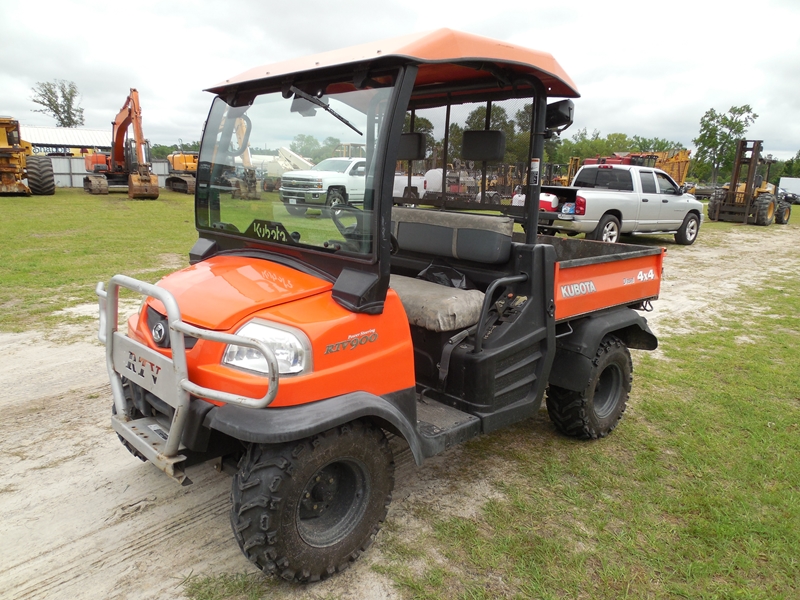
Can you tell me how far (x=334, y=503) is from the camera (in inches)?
106

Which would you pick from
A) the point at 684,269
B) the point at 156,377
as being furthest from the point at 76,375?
the point at 684,269

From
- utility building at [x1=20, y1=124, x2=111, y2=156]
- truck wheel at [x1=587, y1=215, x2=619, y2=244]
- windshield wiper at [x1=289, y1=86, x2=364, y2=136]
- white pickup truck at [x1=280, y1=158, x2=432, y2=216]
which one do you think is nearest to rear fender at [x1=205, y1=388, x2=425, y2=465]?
white pickup truck at [x1=280, y1=158, x2=432, y2=216]

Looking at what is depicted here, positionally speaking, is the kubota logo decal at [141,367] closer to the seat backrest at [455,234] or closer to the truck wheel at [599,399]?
the seat backrest at [455,234]

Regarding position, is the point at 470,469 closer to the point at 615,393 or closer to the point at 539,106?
the point at 615,393

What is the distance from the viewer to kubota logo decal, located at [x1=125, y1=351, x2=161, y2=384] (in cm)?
252

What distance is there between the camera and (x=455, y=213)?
3.71 metres

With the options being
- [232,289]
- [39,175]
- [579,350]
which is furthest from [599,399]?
[39,175]

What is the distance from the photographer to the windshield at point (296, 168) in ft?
8.73

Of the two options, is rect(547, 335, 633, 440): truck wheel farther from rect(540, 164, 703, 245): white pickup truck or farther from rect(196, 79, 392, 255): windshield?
rect(540, 164, 703, 245): white pickup truck

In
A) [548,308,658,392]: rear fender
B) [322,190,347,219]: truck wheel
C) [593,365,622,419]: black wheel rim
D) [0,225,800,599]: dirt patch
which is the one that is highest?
[322,190,347,219]: truck wheel

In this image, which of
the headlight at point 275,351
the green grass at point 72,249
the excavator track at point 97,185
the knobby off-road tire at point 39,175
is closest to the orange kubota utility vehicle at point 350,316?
the headlight at point 275,351

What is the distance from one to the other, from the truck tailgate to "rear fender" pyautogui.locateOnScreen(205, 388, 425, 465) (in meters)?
1.50

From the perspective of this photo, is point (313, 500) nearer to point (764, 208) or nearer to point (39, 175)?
point (764, 208)

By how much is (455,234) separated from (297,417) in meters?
1.79
